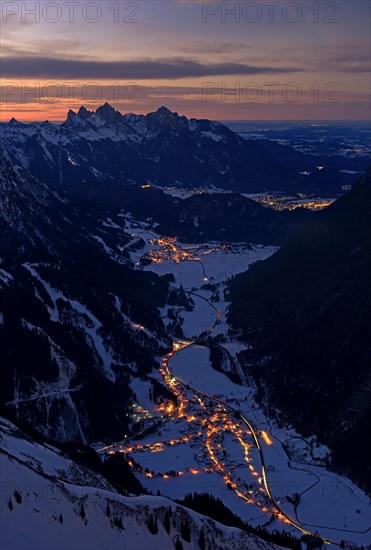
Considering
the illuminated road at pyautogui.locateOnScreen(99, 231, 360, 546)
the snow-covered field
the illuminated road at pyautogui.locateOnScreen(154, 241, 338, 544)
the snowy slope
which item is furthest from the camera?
the illuminated road at pyautogui.locateOnScreen(99, 231, 360, 546)

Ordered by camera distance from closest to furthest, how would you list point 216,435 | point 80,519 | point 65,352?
point 80,519, point 216,435, point 65,352

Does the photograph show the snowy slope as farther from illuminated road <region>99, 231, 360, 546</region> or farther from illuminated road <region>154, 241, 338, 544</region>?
illuminated road <region>99, 231, 360, 546</region>

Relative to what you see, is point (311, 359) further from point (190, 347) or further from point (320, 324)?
point (190, 347)

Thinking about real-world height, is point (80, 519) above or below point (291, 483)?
above

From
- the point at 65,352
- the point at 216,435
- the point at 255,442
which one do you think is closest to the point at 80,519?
the point at 255,442

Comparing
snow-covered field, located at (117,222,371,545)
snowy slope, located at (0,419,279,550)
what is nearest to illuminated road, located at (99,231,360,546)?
snow-covered field, located at (117,222,371,545)

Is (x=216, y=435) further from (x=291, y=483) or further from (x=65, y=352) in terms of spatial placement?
(x=65, y=352)

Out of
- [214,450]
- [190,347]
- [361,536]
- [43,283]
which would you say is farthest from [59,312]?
[361,536]

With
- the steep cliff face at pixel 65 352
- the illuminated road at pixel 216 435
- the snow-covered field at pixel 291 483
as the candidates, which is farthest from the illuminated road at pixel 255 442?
the steep cliff face at pixel 65 352

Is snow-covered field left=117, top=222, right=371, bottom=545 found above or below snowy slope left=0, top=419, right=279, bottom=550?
below

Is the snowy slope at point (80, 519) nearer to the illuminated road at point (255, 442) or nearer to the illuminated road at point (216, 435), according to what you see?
the illuminated road at point (255, 442)

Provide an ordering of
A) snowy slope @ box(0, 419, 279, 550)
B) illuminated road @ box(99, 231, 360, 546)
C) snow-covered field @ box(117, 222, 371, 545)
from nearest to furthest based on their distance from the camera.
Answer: snowy slope @ box(0, 419, 279, 550) < snow-covered field @ box(117, 222, 371, 545) < illuminated road @ box(99, 231, 360, 546)
